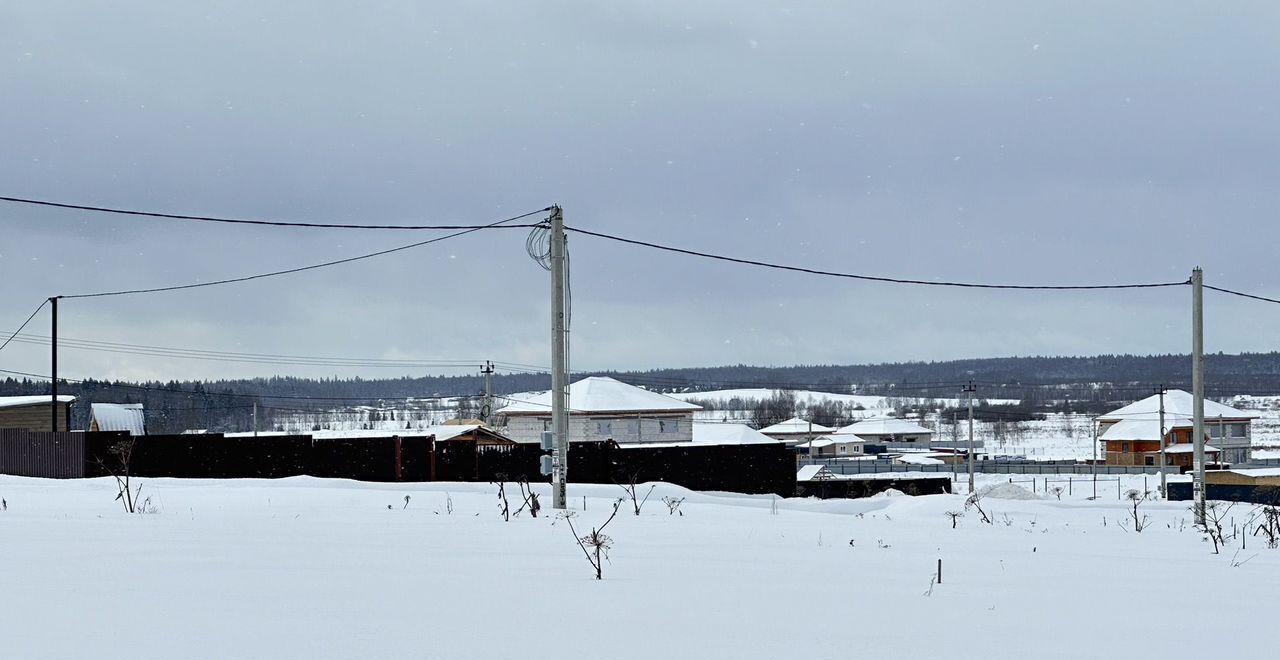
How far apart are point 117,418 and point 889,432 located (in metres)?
100

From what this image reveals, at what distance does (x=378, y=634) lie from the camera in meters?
6.70

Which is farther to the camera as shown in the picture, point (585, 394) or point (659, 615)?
point (585, 394)

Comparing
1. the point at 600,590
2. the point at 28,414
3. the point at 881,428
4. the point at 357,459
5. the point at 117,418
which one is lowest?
the point at 881,428

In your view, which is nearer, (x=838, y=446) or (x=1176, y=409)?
(x=1176, y=409)

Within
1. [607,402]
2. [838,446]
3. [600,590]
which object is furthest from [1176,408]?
[600,590]

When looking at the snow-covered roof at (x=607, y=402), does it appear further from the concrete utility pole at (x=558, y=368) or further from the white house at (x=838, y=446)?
the white house at (x=838, y=446)

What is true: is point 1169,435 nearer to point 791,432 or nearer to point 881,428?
point 791,432

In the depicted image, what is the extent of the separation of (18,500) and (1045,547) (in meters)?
16.5

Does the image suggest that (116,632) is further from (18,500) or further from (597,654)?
(18,500)

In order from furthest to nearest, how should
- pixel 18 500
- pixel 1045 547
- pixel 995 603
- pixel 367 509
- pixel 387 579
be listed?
pixel 18 500
pixel 367 509
pixel 1045 547
pixel 387 579
pixel 995 603

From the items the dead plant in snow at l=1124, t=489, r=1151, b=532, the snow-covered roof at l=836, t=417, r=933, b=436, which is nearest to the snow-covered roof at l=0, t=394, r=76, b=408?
the dead plant in snow at l=1124, t=489, r=1151, b=532

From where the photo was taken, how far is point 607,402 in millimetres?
69812

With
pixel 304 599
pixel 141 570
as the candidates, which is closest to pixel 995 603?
pixel 304 599

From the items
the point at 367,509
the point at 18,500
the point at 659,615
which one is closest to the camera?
the point at 659,615
